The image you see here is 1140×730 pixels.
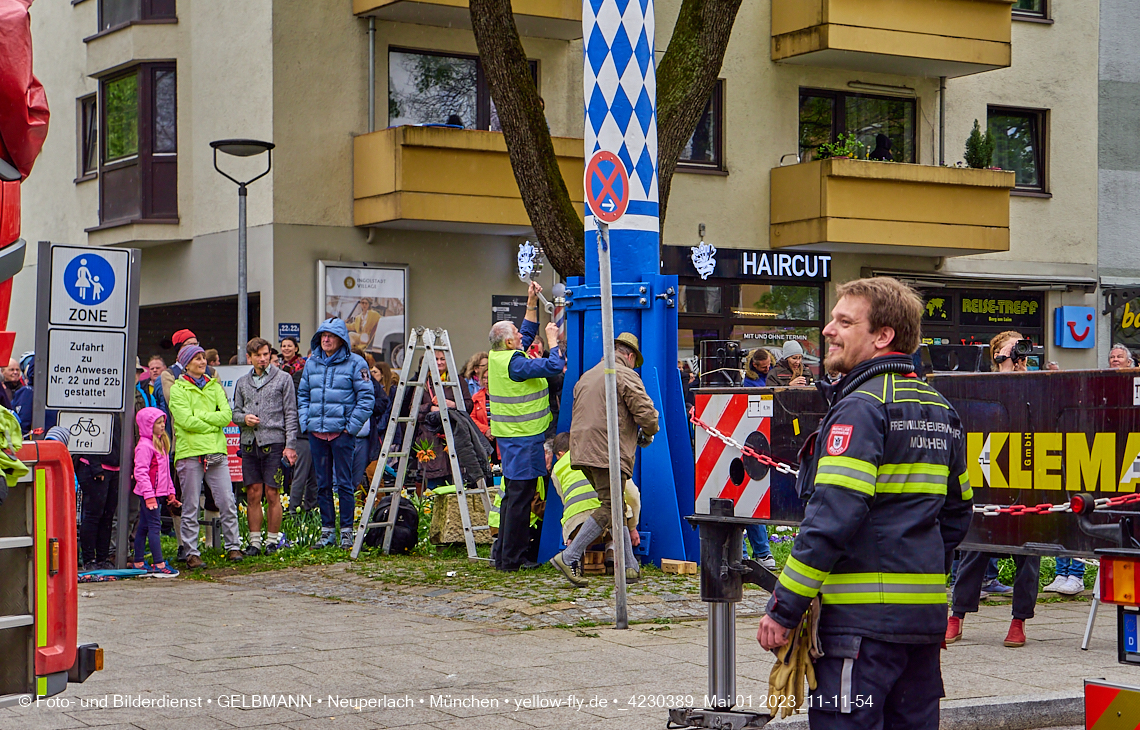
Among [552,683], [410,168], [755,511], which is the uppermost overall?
[410,168]

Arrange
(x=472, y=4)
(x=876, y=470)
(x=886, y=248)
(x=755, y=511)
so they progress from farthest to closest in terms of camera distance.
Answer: (x=886, y=248), (x=472, y=4), (x=755, y=511), (x=876, y=470)

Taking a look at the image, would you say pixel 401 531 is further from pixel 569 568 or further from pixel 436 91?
pixel 436 91

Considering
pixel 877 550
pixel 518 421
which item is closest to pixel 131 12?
pixel 518 421

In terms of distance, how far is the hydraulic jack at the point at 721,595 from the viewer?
5.80m

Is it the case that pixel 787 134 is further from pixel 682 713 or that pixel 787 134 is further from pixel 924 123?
pixel 682 713

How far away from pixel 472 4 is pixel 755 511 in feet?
23.9

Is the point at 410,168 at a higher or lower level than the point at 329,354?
higher

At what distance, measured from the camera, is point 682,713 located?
5852 millimetres

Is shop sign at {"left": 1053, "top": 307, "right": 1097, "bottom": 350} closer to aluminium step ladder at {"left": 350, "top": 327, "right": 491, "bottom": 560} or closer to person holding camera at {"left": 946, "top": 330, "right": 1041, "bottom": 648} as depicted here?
aluminium step ladder at {"left": 350, "top": 327, "right": 491, "bottom": 560}

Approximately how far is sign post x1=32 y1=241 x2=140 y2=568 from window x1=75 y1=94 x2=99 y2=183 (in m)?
14.2

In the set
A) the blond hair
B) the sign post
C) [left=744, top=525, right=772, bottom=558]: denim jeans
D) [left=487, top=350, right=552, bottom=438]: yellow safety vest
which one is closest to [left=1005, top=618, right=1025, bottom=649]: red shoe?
[left=744, top=525, right=772, bottom=558]: denim jeans

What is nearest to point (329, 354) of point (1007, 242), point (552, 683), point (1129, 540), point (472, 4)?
point (472, 4)

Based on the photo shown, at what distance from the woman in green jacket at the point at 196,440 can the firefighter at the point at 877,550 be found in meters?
9.05

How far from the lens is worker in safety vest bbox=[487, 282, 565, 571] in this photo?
38.0 ft
